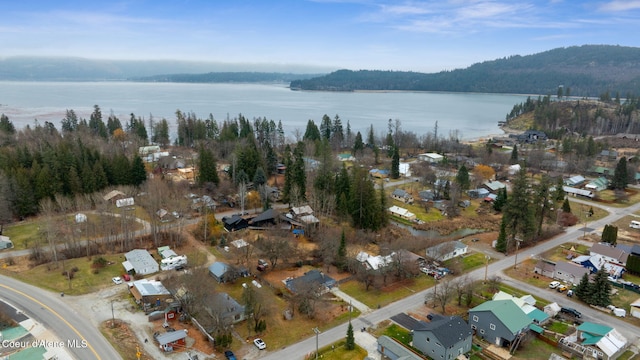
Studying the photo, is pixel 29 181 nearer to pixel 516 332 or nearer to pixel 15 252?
pixel 15 252

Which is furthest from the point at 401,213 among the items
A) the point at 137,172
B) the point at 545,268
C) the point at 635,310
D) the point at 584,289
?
the point at 137,172

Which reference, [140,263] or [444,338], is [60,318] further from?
[444,338]

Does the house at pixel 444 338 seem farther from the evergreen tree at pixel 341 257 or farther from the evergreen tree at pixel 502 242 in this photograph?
the evergreen tree at pixel 502 242

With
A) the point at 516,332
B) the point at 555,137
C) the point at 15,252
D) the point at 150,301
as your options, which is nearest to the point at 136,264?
the point at 150,301

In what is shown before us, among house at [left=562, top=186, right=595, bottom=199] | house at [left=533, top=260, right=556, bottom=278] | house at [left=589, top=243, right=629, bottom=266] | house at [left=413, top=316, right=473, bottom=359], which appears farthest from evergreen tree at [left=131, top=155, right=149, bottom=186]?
house at [left=562, top=186, right=595, bottom=199]

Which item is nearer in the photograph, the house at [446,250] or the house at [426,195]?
the house at [446,250]

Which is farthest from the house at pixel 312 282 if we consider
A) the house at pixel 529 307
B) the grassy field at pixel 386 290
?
the house at pixel 529 307
